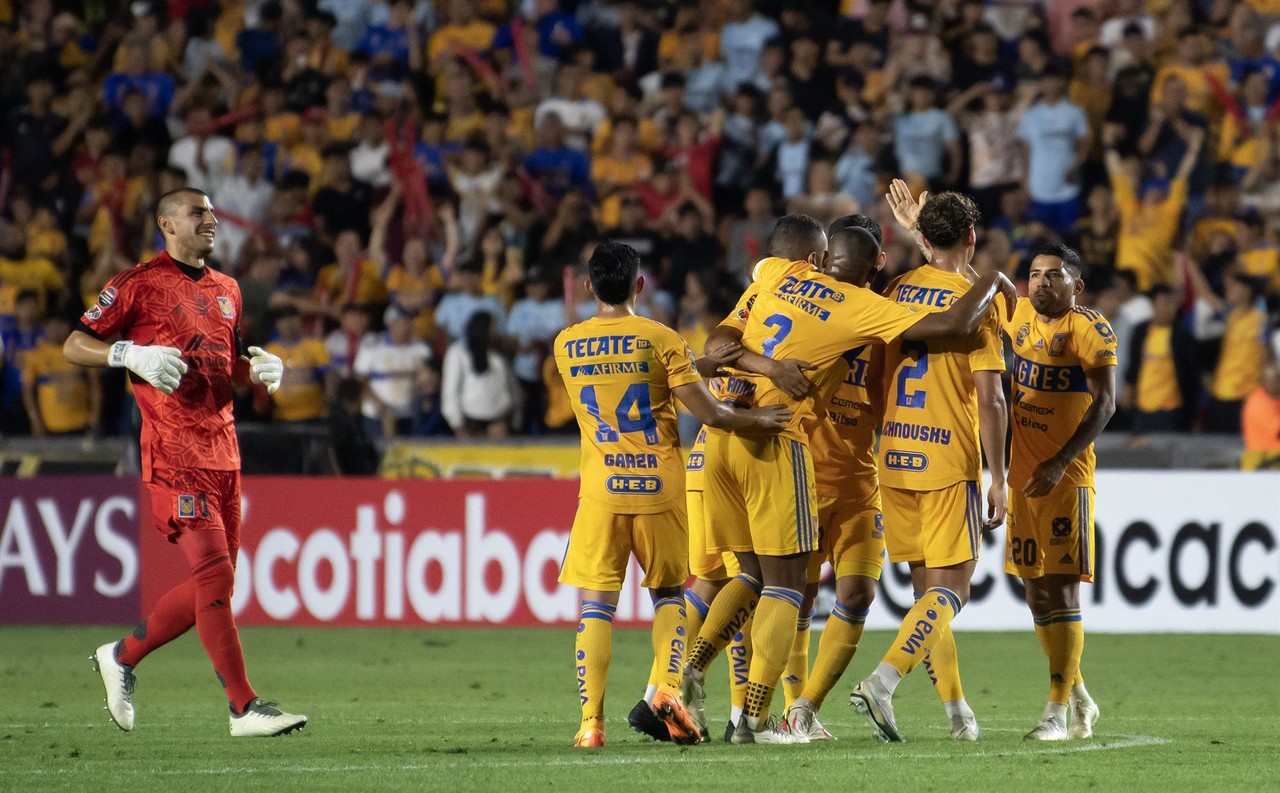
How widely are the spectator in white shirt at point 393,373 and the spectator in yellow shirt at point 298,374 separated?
38 cm

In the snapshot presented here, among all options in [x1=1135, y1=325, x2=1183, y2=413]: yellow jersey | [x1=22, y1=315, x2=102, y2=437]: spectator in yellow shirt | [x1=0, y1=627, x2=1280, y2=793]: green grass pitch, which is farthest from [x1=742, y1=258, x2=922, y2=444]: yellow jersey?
[x1=22, y1=315, x2=102, y2=437]: spectator in yellow shirt

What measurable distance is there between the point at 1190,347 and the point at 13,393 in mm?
10247

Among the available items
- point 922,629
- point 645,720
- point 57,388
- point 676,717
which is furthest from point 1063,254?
point 57,388

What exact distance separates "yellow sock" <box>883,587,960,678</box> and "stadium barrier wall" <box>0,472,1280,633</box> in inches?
233

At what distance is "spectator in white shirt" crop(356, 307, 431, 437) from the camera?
612 inches

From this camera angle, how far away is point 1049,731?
8281mm

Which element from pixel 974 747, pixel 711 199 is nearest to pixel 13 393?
pixel 711 199

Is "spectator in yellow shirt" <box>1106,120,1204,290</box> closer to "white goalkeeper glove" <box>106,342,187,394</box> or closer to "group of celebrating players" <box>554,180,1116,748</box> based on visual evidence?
"group of celebrating players" <box>554,180,1116,748</box>

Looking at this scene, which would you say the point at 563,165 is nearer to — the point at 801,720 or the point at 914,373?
the point at 914,373

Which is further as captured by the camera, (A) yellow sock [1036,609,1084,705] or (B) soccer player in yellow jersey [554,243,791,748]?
(A) yellow sock [1036,609,1084,705]

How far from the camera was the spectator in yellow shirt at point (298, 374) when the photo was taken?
1559 centimetres

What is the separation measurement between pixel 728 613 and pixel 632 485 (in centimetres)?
76

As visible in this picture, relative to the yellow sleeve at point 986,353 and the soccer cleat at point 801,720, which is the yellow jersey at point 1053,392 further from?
the soccer cleat at point 801,720

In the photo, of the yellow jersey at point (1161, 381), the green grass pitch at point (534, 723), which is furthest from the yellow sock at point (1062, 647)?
the yellow jersey at point (1161, 381)
